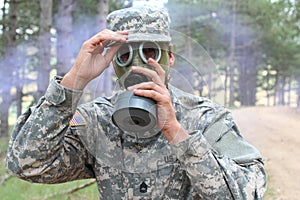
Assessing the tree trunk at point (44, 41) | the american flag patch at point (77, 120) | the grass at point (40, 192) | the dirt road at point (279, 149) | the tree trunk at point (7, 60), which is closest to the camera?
the american flag patch at point (77, 120)

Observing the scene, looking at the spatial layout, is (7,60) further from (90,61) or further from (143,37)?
(143,37)

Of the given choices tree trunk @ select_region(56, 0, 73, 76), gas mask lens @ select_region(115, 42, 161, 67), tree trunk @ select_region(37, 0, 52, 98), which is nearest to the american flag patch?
gas mask lens @ select_region(115, 42, 161, 67)

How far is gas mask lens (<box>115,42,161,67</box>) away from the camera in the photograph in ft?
5.18

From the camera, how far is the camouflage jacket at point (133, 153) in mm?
1620

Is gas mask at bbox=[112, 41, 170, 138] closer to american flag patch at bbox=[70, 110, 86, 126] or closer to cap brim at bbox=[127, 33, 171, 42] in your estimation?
cap brim at bbox=[127, 33, 171, 42]

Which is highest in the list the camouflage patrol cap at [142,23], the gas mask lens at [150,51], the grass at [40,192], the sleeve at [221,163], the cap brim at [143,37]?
the camouflage patrol cap at [142,23]

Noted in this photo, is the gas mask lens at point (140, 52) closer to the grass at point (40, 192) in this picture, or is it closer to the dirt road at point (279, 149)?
the dirt road at point (279, 149)

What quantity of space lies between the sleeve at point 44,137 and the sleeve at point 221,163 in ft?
1.42

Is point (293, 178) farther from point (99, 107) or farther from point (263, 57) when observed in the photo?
point (263, 57)

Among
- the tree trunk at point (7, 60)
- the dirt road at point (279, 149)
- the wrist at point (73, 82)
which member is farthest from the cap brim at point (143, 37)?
the tree trunk at point (7, 60)

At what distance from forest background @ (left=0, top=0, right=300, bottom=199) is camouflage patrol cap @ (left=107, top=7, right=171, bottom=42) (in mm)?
81

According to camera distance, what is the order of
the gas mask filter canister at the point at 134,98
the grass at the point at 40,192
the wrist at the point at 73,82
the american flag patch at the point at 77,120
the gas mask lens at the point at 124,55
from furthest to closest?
the grass at the point at 40,192 < the american flag patch at the point at 77,120 < the wrist at the point at 73,82 < the gas mask lens at the point at 124,55 < the gas mask filter canister at the point at 134,98

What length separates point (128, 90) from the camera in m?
1.53

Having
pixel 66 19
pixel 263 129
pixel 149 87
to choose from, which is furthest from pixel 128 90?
pixel 263 129
